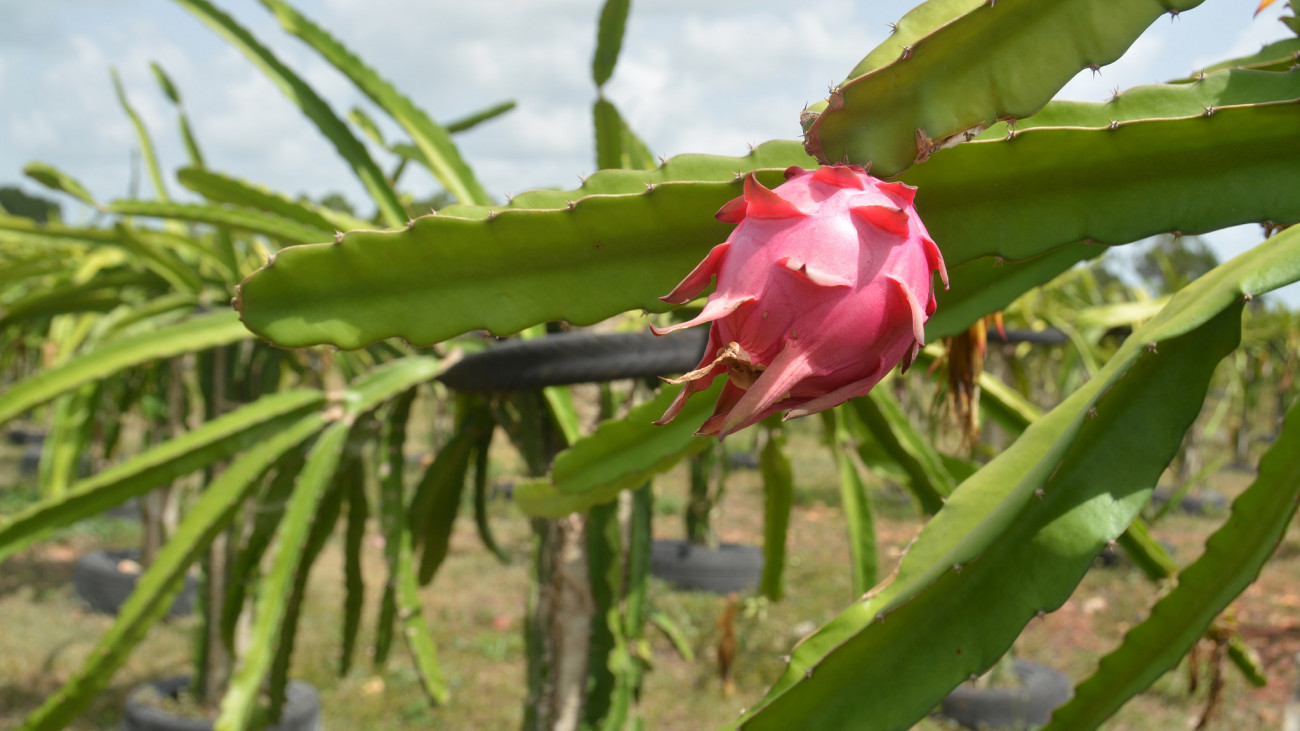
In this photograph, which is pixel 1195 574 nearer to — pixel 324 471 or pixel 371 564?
pixel 324 471

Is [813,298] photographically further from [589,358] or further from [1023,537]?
[589,358]

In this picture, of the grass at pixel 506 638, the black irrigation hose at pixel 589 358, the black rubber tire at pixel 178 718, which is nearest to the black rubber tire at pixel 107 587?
the grass at pixel 506 638

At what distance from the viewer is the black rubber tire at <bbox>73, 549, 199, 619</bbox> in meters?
4.02

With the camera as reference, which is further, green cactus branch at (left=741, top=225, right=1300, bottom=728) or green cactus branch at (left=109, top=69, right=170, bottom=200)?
green cactus branch at (left=109, top=69, right=170, bottom=200)

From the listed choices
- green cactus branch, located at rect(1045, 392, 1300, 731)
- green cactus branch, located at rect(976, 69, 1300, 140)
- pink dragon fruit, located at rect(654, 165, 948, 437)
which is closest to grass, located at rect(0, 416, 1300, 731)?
green cactus branch, located at rect(1045, 392, 1300, 731)

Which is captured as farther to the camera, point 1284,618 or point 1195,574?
point 1284,618

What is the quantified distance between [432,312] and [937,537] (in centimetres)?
36

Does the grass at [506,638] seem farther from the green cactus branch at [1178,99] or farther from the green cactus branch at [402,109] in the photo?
the green cactus branch at [1178,99]

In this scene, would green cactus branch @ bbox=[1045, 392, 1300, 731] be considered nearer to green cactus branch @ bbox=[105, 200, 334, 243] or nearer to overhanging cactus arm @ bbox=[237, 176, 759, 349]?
overhanging cactus arm @ bbox=[237, 176, 759, 349]

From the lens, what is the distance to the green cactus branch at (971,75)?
0.45 metres

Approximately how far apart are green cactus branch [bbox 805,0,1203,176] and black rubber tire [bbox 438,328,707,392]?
1.92 feet

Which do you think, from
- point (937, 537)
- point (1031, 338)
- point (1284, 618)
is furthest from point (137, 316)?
point (1284, 618)

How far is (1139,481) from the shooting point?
555 mm

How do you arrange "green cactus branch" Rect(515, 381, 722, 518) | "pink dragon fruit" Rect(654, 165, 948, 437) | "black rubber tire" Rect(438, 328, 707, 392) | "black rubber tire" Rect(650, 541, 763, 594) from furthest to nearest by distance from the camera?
"black rubber tire" Rect(650, 541, 763, 594)
"black rubber tire" Rect(438, 328, 707, 392)
"green cactus branch" Rect(515, 381, 722, 518)
"pink dragon fruit" Rect(654, 165, 948, 437)
